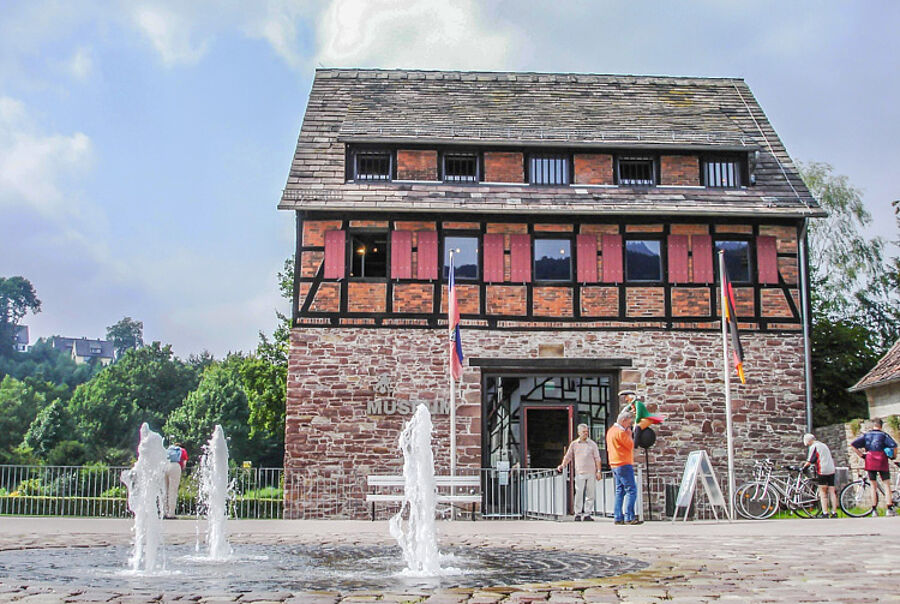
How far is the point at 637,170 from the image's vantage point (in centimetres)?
2175

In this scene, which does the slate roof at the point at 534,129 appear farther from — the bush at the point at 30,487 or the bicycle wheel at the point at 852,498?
the bush at the point at 30,487

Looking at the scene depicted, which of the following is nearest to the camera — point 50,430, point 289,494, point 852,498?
point 852,498

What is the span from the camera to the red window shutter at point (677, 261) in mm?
20547

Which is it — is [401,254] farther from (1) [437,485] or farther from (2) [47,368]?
(2) [47,368]

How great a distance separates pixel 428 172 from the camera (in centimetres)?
2117

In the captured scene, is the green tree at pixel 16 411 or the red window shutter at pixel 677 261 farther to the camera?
the green tree at pixel 16 411

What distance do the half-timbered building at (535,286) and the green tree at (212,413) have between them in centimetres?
4003

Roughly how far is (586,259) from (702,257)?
95.6 inches

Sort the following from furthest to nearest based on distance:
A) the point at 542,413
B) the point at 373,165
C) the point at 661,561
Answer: the point at 542,413, the point at 373,165, the point at 661,561

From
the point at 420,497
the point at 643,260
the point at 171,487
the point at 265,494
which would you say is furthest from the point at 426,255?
the point at 420,497

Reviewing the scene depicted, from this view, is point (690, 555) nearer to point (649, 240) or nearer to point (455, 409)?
point (455, 409)

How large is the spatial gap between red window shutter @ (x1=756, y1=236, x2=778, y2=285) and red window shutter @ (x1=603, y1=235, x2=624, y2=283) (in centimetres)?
289

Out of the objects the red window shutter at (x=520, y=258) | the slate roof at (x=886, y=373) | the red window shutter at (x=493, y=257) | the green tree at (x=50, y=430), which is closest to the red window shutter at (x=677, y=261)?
the red window shutter at (x=520, y=258)

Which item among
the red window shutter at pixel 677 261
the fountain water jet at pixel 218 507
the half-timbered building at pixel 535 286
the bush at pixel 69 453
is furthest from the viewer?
the bush at pixel 69 453
